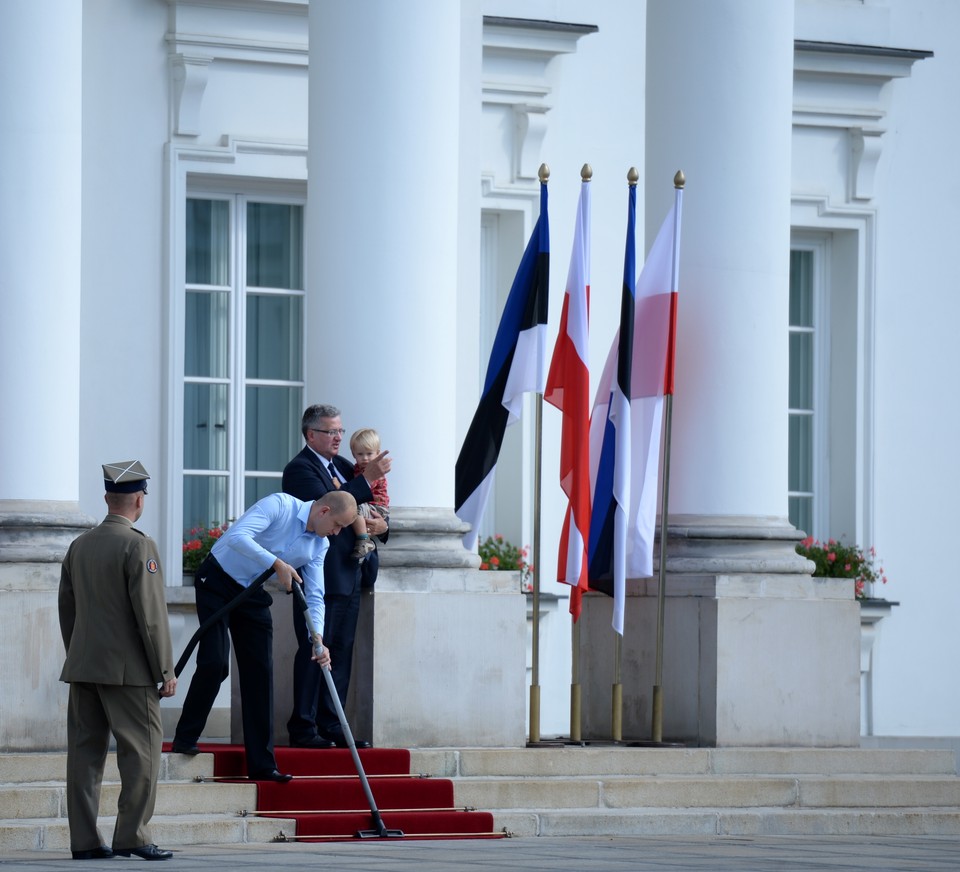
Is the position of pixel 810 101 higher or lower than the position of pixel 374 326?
higher

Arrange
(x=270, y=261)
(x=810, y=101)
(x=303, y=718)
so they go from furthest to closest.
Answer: (x=810, y=101) → (x=270, y=261) → (x=303, y=718)

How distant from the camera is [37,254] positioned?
1152 cm

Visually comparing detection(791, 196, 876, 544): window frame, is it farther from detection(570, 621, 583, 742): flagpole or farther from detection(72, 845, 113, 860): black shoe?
detection(72, 845, 113, 860): black shoe

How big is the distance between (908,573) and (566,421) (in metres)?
4.83

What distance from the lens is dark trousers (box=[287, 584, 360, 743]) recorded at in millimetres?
11367

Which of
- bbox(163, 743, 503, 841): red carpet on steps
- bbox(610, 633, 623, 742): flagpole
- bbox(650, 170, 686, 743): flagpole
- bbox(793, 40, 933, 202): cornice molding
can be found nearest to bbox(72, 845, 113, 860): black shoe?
bbox(163, 743, 503, 841): red carpet on steps

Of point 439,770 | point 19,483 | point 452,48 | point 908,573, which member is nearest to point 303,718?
point 439,770

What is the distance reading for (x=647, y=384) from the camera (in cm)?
1303

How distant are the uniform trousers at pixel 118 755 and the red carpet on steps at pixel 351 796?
1.17 meters

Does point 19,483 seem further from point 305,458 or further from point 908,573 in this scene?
point 908,573

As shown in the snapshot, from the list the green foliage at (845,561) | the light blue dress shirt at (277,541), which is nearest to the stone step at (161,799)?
the light blue dress shirt at (277,541)

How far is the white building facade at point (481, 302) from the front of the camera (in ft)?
38.4

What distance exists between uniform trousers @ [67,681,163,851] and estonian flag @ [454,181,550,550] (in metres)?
3.55

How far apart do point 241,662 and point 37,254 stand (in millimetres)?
2446
